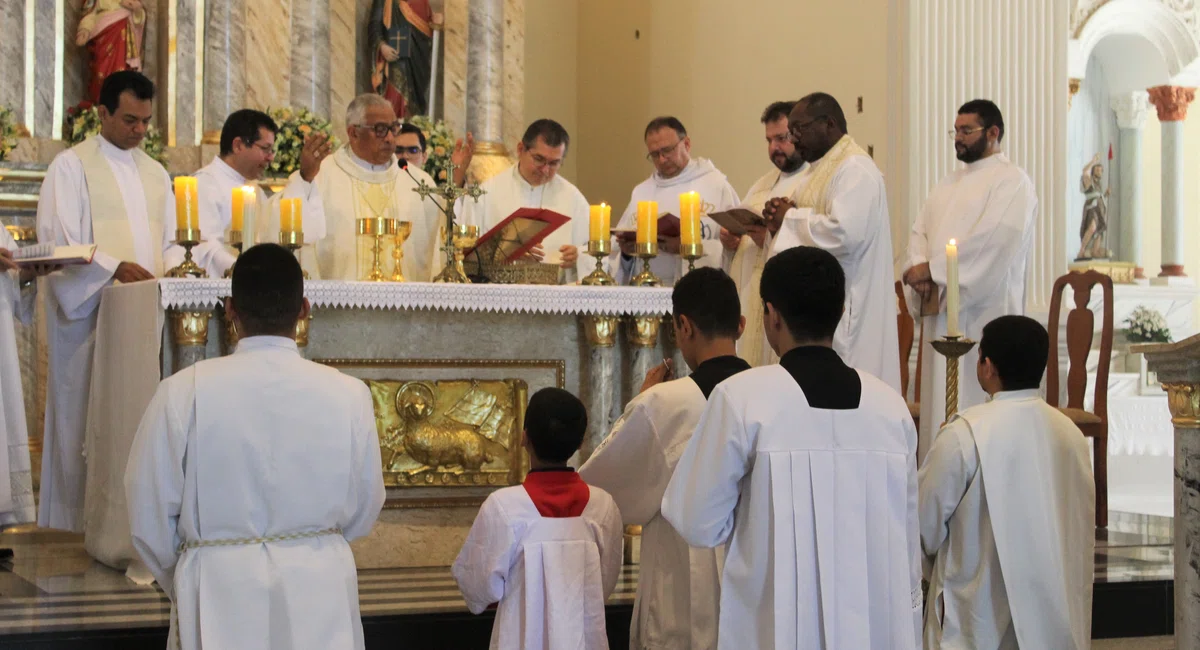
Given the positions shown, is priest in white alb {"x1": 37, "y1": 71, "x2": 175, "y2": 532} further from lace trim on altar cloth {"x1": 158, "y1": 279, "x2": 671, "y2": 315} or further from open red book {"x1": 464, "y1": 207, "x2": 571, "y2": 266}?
open red book {"x1": 464, "y1": 207, "x2": 571, "y2": 266}

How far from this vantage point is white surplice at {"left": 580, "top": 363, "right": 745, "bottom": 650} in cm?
340

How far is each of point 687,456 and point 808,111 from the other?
295 centimetres

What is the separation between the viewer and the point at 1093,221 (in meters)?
11.7

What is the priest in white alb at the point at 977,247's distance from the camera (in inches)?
254

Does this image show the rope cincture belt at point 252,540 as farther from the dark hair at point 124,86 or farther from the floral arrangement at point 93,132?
the floral arrangement at point 93,132

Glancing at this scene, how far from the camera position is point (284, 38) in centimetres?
909

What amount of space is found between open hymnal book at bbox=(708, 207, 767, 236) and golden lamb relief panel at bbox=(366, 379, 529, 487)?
1097 mm

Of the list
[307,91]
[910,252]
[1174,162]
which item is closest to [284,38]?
[307,91]

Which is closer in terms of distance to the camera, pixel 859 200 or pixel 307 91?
pixel 859 200

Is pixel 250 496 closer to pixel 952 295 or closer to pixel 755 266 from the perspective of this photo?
pixel 952 295

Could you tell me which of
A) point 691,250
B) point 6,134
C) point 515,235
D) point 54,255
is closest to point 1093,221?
point 691,250

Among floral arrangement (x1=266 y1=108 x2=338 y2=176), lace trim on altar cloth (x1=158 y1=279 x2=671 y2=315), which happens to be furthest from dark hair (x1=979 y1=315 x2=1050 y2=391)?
floral arrangement (x1=266 y1=108 x2=338 y2=176)

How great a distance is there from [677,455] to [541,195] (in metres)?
3.47

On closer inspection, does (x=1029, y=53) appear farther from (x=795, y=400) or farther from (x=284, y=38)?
(x=795, y=400)
